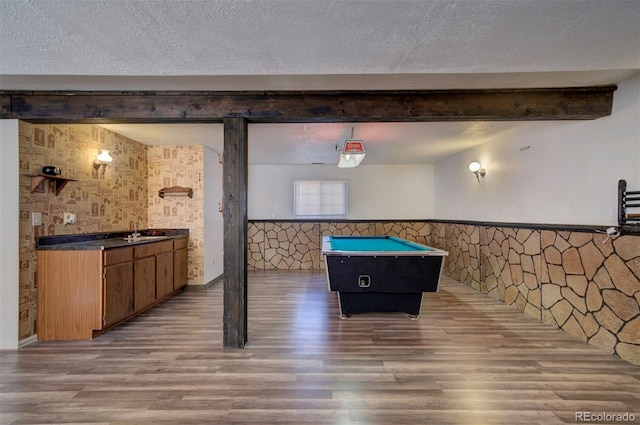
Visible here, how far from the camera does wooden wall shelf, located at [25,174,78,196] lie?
3.18m

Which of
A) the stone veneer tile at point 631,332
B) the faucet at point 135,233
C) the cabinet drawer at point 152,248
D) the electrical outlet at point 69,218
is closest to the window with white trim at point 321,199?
the cabinet drawer at point 152,248

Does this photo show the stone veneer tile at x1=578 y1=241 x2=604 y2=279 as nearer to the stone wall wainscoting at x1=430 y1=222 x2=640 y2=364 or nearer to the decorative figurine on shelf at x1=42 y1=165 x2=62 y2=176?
the stone wall wainscoting at x1=430 y1=222 x2=640 y2=364

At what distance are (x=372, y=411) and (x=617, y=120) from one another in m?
3.53

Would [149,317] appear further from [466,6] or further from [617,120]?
[617,120]

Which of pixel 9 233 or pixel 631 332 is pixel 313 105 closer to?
pixel 9 233

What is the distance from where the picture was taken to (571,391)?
2283mm

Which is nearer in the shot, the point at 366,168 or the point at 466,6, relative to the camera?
the point at 466,6

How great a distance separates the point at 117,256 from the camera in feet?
11.5

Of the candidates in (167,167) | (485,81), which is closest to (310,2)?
(485,81)

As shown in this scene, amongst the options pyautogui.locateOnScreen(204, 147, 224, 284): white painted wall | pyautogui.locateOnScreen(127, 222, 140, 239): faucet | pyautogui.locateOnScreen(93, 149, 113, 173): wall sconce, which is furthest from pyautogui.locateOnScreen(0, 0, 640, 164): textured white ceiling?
pyautogui.locateOnScreen(204, 147, 224, 284): white painted wall

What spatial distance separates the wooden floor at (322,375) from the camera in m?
2.07

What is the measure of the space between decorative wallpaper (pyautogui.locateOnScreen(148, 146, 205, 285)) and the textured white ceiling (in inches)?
93.8

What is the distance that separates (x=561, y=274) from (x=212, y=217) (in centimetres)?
536

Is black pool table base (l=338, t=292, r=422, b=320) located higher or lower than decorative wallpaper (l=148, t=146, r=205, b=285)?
lower
